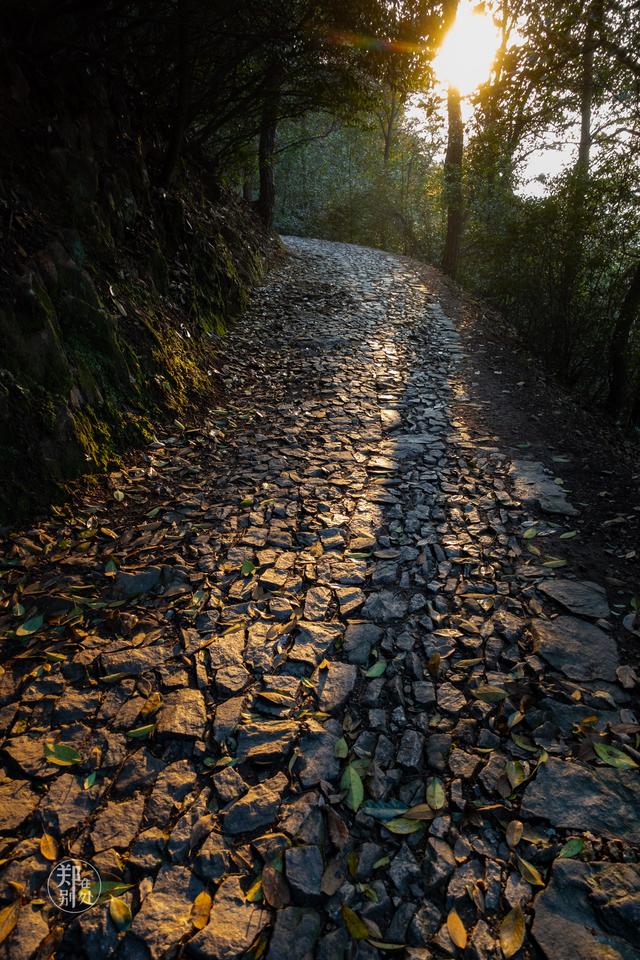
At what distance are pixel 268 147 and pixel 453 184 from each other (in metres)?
5.76

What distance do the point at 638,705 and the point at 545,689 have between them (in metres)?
0.46

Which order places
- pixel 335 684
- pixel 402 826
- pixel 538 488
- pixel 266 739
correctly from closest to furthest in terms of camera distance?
pixel 402 826 → pixel 266 739 → pixel 335 684 → pixel 538 488

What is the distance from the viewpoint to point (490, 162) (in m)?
12.6

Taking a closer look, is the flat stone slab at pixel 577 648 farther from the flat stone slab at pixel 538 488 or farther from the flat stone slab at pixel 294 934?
the flat stone slab at pixel 294 934

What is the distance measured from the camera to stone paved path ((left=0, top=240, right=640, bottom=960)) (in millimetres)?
1945

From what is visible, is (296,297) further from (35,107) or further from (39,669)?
(39,669)

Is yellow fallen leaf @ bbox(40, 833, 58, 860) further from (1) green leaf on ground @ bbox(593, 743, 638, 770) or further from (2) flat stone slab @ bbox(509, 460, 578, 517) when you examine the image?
(2) flat stone slab @ bbox(509, 460, 578, 517)

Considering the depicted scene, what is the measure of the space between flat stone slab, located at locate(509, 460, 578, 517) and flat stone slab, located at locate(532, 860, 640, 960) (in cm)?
283

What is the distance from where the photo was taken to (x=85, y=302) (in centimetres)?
499

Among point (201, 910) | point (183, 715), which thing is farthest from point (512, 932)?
point (183, 715)

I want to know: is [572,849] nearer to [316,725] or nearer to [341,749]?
[341,749]

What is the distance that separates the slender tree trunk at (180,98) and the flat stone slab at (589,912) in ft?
26.2

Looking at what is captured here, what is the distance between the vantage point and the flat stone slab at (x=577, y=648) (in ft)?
9.55

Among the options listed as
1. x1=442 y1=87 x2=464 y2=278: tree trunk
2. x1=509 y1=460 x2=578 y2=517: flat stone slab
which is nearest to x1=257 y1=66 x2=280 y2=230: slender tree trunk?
x1=442 y1=87 x2=464 y2=278: tree trunk
